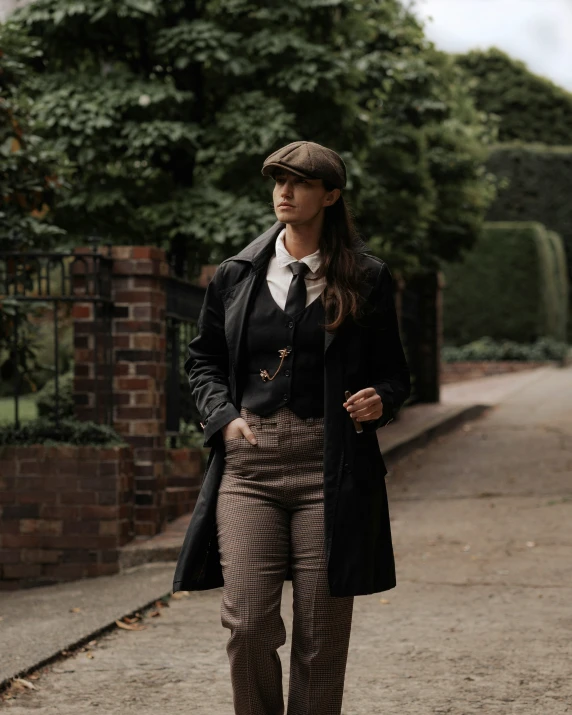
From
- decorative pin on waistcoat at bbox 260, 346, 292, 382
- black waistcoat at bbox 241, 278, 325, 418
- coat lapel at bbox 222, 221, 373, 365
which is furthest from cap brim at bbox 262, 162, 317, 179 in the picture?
decorative pin on waistcoat at bbox 260, 346, 292, 382

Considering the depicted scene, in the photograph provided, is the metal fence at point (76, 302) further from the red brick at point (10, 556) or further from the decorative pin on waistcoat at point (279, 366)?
the decorative pin on waistcoat at point (279, 366)

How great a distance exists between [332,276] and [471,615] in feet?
8.95

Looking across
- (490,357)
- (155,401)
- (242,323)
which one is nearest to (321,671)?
(242,323)

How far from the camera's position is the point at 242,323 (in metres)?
3.16

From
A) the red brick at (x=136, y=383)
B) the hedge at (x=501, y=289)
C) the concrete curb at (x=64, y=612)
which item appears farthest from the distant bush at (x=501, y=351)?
the concrete curb at (x=64, y=612)

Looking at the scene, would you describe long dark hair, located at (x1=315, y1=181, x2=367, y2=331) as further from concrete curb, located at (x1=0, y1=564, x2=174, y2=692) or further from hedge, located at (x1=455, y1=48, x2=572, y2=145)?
hedge, located at (x1=455, y1=48, x2=572, y2=145)

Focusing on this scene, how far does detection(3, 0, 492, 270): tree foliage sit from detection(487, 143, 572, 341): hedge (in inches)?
778

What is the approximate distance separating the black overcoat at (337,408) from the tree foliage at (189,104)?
520 centimetres

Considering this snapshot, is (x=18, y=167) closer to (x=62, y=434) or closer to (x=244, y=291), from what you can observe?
(x=62, y=434)

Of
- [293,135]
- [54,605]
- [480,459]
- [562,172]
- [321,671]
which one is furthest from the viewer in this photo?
[562,172]

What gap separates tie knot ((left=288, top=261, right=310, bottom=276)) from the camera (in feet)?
10.4

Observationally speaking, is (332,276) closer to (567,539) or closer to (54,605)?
(54,605)

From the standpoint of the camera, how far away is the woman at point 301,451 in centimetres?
304

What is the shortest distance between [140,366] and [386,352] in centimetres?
366
